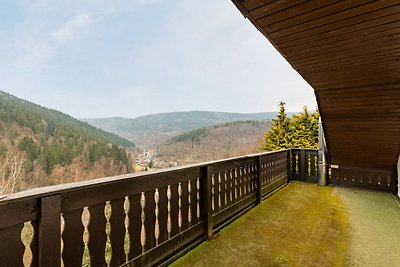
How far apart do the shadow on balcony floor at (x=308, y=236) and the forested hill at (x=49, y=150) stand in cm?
3262

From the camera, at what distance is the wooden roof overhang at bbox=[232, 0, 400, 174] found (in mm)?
1845

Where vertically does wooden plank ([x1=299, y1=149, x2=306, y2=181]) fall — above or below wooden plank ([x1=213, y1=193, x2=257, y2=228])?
above

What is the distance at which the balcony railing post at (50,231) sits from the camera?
4.19 ft

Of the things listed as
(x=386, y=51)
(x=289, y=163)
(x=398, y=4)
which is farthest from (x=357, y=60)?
(x=289, y=163)

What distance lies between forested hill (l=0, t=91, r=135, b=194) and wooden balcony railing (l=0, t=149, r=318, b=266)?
32.6m

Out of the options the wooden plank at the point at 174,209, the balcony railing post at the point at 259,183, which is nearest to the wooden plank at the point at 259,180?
the balcony railing post at the point at 259,183

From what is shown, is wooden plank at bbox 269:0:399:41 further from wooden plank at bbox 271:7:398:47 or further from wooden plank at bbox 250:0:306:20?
wooden plank at bbox 250:0:306:20

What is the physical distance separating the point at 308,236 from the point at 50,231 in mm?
2900

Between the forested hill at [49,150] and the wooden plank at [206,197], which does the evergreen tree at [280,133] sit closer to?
the wooden plank at [206,197]

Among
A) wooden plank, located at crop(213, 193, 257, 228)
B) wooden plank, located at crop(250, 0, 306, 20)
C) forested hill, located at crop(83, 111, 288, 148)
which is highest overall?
forested hill, located at crop(83, 111, 288, 148)

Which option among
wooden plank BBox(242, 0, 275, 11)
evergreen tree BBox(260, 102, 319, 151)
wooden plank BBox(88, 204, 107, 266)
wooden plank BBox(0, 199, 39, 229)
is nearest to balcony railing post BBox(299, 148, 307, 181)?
wooden plank BBox(242, 0, 275, 11)

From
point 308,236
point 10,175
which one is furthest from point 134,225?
point 10,175

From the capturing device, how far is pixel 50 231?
131 cm

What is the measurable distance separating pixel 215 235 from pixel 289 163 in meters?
3.98
